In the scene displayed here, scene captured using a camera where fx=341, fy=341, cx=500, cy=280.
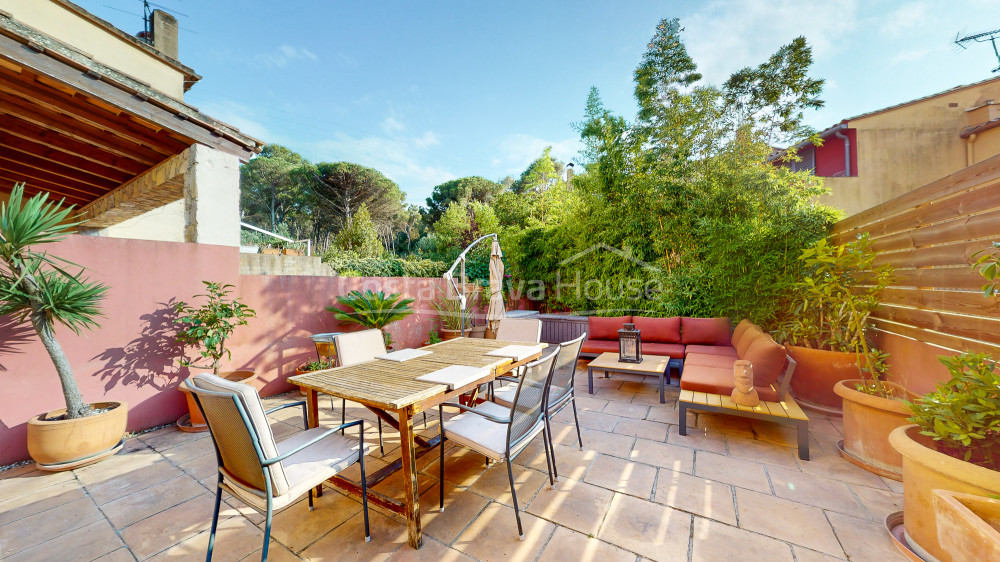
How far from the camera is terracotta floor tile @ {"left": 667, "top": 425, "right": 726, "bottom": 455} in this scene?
8.47 feet

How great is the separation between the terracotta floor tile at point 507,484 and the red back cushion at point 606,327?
304 centimetres

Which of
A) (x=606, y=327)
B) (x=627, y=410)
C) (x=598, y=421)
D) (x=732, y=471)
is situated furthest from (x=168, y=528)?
(x=606, y=327)

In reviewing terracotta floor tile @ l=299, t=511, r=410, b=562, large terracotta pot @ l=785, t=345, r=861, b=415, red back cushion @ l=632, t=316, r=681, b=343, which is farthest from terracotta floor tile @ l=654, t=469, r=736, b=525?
red back cushion @ l=632, t=316, r=681, b=343

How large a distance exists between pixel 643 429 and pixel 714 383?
2.41 ft

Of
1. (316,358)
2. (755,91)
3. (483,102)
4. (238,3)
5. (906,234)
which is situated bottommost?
(316,358)

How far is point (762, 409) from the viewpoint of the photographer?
8.39 ft

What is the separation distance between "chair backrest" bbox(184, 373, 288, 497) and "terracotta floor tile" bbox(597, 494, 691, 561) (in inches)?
60.8

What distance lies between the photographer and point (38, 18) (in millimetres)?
4574

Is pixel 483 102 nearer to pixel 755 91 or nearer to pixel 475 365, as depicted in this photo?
pixel 755 91

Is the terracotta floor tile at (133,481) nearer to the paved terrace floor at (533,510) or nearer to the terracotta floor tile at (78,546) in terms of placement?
the paved terrace floor at (533,510)

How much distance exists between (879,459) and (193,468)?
15.2 ft

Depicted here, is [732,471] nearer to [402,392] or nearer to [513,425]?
[513,425]

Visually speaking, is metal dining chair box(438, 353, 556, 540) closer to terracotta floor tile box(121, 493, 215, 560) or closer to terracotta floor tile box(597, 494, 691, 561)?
terracotta floor tile box(597, 494, 691, 561)

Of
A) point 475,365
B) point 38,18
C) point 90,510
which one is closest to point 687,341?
point 475,365
